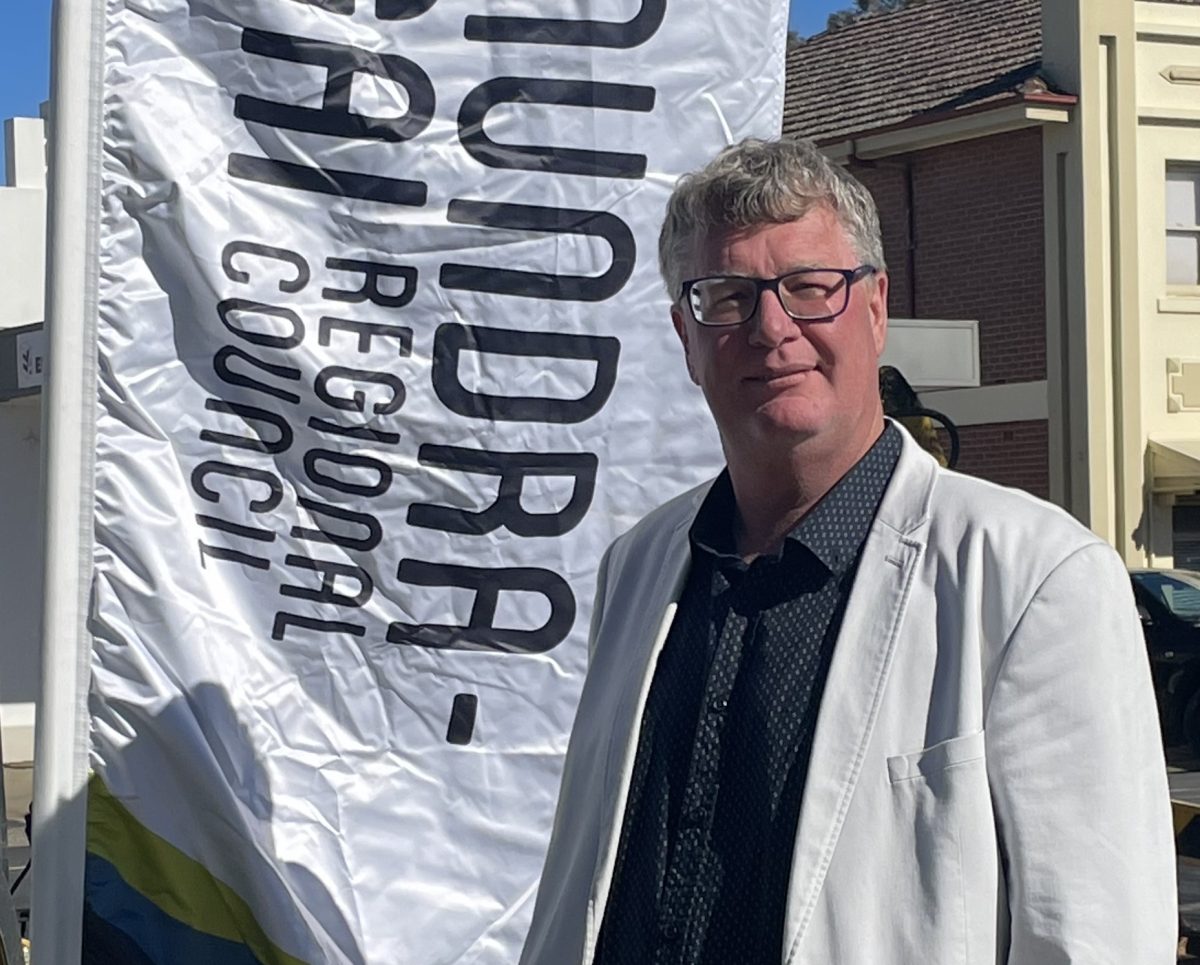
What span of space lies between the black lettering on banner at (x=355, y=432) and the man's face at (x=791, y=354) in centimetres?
124

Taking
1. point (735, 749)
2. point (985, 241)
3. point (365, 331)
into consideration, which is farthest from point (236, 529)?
point (985, 241)

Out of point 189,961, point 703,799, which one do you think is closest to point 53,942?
point 189,961

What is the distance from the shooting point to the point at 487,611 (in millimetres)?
3492

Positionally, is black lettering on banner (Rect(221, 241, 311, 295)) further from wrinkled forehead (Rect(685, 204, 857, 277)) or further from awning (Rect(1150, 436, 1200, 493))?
awning (Rect(1150, 436, 1200, 493))

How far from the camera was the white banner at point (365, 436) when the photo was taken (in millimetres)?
3170

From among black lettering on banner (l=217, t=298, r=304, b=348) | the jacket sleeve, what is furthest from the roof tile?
the jacket sleeve

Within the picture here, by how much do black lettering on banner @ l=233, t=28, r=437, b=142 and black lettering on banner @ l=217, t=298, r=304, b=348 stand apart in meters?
0.32

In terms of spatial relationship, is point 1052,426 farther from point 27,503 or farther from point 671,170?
point 671,170

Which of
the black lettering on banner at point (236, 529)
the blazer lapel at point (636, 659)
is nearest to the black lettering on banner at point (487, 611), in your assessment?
the black lettering on banner at point (236, 529)

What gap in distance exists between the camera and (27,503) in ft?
58.6

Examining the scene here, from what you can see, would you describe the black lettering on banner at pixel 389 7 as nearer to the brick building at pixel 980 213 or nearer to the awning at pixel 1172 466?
the brick building at pixel 980 213

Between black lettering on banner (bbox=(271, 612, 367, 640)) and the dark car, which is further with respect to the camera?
the dark car

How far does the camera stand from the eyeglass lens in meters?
2.21

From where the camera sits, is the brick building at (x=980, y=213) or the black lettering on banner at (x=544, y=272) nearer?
the black lettering on banner at (x=544, y=272)
